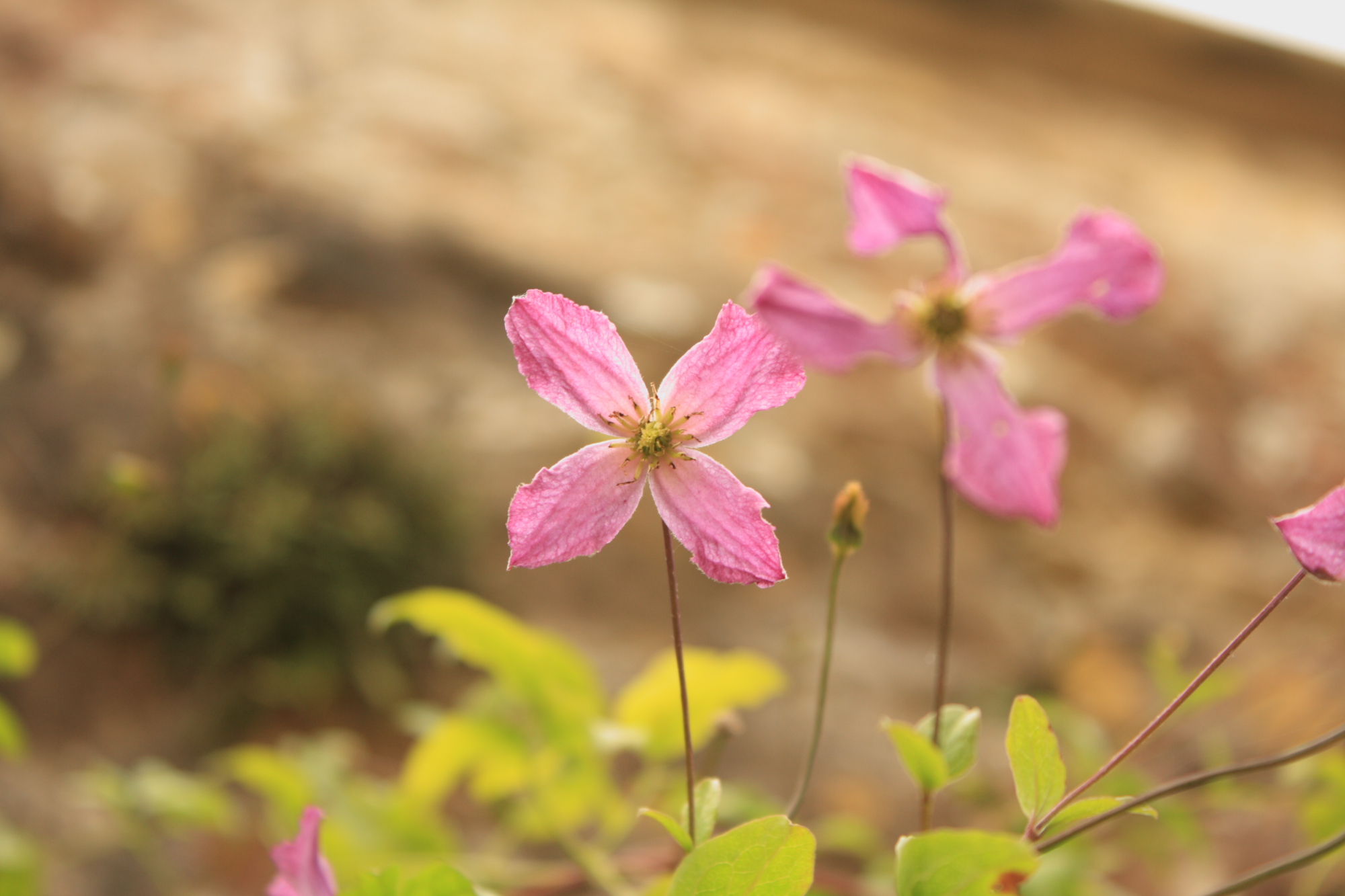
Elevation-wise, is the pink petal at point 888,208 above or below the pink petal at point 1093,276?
above

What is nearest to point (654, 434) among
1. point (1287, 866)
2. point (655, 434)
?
point (655, 434)

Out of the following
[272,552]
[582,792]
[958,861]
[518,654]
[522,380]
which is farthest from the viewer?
[522,380]

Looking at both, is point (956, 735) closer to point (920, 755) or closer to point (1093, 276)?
point (920, 755)

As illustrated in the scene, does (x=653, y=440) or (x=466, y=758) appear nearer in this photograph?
(x=653, y=440)

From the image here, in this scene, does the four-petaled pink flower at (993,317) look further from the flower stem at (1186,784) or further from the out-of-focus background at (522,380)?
the out-of-focus background at (522,380)

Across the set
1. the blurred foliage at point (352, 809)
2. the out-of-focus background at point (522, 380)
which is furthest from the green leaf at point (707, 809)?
the out-of-focus background at point (522, 380)

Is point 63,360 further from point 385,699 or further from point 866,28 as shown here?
point 866,28

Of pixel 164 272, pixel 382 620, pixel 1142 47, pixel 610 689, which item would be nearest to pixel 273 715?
pixel 610 689

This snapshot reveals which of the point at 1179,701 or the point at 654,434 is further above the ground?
the point at 654,434
